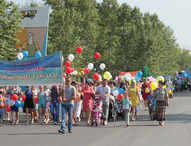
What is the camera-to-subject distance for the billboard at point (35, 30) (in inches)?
1503

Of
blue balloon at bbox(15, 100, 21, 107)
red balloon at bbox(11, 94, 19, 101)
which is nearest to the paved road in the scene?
blue balloon at bbox(15, 100, 21, 107)

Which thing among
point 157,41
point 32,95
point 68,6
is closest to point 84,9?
point 68,6

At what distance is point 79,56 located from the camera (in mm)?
49125

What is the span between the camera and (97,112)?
14.6m

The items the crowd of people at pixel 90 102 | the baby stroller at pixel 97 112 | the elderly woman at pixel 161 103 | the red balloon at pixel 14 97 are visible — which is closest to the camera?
the elderly woman at pixel 161 103

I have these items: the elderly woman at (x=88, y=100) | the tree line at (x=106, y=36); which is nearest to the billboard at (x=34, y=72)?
the elderly woman at (x=88, y=100)

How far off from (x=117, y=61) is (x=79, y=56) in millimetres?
11871

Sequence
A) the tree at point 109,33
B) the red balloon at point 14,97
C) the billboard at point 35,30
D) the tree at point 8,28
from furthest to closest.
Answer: the tree at point 109,33 → the billboard at point 35,30 → the tree at point 8,28 → the red balloon at point 14,97

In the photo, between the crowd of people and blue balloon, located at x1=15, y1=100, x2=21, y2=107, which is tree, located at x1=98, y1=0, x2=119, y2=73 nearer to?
the crowd of people

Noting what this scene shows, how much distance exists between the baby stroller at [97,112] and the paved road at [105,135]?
46 cm

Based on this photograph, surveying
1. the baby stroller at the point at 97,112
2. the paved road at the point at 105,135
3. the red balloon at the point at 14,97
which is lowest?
the paved road at the point at 105,135

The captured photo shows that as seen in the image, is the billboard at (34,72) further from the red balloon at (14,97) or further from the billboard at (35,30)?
the billboard at (35,30)

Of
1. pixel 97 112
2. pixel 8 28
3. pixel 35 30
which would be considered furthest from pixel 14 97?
pixel 35 30

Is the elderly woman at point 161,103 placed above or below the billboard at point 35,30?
below
